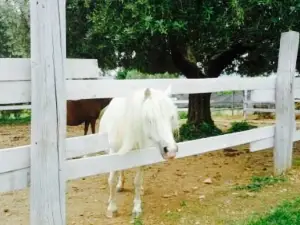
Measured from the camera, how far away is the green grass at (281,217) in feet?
12.0

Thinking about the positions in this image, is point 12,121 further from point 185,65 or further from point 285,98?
point 285,98

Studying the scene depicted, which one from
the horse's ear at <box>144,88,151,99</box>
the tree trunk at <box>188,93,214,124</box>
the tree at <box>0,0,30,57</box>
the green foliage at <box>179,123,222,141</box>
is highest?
the tree at <box>0,0,30,57</box>

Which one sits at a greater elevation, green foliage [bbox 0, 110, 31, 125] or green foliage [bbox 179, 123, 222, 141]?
green foliage [bbox 179, 123, 222, 141]

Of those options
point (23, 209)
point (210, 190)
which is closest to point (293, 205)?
point (210, 190)

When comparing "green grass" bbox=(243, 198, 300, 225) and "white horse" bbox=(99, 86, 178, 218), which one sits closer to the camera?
"white horse" bbox=(99, 86, 178, 218)

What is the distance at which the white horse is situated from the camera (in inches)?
131

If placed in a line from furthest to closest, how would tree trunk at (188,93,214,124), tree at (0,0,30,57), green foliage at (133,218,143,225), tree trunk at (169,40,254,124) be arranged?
tree at (0,0,30,57), tree trunk at (188,93,214,124), tree trunk at (169,40,254,124), green foliage at (133,218,143,225)

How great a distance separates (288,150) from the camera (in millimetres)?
5418

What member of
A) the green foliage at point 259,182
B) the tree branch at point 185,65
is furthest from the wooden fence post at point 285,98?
the tree branch at point 185,65

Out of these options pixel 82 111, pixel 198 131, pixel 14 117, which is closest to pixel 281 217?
pixel 82 111

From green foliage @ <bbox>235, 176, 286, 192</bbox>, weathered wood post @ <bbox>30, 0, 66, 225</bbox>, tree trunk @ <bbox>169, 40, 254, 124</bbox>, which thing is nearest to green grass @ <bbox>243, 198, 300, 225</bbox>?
green foliage @ <bbox>235, 176, 286, 192</bbox>

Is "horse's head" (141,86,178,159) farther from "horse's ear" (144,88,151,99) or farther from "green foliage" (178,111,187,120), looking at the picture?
"green foliage" (178,111,187,120)

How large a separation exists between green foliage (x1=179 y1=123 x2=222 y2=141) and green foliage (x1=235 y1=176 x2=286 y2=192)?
359cm

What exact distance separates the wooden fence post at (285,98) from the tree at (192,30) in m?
0.56
